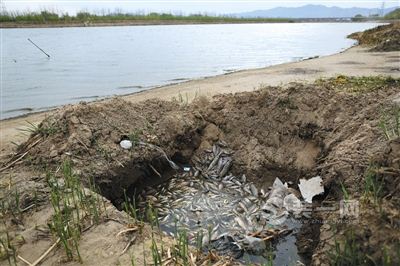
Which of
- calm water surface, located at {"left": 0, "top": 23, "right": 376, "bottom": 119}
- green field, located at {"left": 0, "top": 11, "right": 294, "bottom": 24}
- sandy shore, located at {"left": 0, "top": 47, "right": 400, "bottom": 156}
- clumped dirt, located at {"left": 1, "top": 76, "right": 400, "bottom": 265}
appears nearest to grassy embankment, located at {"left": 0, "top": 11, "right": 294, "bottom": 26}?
green field, located at {"left": 0, "top": 11, "right": 294, "bottom": 24}

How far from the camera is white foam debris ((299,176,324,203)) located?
5.52 meters

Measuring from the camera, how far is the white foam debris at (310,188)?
5.52 m

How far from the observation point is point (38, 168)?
565 centimetres

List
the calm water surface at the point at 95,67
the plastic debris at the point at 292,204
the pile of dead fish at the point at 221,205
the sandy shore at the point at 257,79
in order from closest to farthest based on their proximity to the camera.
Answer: the pile of dead fish at the point at 221,205, the plastic debris at the point at 292,204, the sandy shore at the point at 257,79, the calm water surface at the point at 95,67

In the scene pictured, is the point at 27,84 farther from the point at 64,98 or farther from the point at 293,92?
the point at 293,92

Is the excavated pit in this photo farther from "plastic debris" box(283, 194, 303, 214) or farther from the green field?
the green field

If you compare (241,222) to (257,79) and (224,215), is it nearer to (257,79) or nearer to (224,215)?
(224,215)

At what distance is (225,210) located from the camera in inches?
217

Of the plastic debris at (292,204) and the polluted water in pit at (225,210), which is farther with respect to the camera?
the plastic debris at (292,204)

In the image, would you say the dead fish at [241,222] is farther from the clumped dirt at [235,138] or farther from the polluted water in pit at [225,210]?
the clumped dirt at [235,138]

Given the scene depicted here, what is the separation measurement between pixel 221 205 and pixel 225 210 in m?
0.16

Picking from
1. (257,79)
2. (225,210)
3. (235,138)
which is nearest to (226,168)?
(235,138)

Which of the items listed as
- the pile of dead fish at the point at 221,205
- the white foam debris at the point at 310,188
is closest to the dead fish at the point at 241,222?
the pile of dead fish at the point at 221,205

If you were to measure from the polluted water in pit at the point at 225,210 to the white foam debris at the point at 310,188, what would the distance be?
0.19 metres
